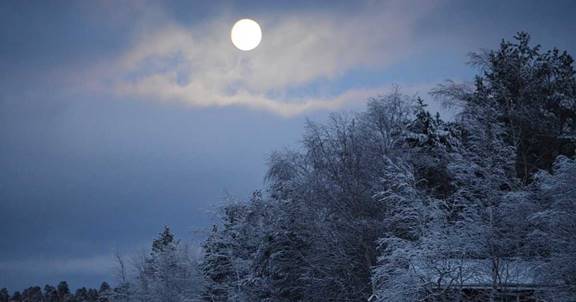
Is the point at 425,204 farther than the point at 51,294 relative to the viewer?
No

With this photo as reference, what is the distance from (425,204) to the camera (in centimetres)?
2473

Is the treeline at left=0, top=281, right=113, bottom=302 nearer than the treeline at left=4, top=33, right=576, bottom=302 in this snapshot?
No

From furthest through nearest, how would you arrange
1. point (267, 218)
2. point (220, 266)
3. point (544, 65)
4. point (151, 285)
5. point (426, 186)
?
1. point (151, 285)
2. point (220, 266)
3. point (267, 218)
4. point (544, 65)
5. point (426, 186)

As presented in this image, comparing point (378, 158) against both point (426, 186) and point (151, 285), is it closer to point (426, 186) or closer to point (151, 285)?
point (426, 186)

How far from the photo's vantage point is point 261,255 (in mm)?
32562

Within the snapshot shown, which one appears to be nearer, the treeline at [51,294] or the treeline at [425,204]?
the treeline at [425,204]

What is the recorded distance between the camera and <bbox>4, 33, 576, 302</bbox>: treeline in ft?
60.4

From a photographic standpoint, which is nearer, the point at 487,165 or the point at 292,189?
the point at 487,165

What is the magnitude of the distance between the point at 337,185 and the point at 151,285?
845 inches

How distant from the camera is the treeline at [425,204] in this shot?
1841cm

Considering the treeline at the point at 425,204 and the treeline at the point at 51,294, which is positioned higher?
the treeline at the point at 51,294

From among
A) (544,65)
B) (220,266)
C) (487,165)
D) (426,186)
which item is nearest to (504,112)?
(544,65)

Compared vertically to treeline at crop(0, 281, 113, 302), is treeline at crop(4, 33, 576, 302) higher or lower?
lower

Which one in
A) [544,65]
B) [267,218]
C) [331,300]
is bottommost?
[331,300]
